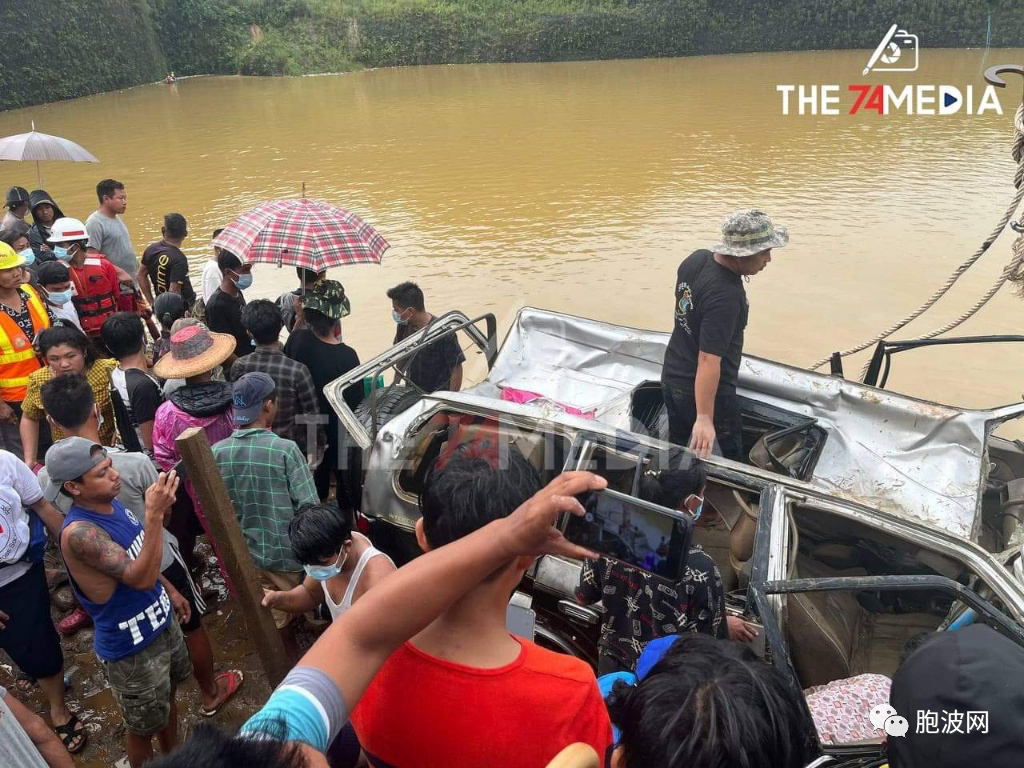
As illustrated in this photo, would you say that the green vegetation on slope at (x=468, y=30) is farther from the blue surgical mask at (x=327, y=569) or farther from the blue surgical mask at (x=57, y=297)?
the blue surgical mask at (x=327, y=569)

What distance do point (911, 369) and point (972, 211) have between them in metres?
6.48

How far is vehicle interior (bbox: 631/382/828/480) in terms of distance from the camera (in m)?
3.54

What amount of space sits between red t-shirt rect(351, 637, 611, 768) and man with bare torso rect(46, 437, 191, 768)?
4.83ft

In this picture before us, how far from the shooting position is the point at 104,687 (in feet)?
10.9

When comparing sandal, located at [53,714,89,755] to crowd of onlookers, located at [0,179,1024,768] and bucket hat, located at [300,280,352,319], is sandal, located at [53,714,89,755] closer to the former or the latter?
crowd of onlookers, located at [0,179,1024,768]

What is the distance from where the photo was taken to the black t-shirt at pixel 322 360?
4.10 m

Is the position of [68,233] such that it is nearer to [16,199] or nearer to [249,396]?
[16,199]

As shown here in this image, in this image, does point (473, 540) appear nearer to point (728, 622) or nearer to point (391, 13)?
point (728, 622)

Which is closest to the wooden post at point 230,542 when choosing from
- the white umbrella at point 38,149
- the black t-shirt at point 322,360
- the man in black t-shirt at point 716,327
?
the black t-shirt at point 322,360

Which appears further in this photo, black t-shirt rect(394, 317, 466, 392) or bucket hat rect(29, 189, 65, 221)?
bucket hat rect(29, 189, 65, 221)

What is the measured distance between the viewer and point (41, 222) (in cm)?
724

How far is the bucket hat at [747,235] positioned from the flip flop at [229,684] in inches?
126

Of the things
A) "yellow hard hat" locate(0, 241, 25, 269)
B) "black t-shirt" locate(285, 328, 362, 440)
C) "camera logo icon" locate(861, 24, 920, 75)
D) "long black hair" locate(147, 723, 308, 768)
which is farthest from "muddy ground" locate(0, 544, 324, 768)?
"camera logo icon" locate(861, 24, 920, 75)

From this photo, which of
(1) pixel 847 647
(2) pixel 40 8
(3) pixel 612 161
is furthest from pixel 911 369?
(2) pixel 40 8
